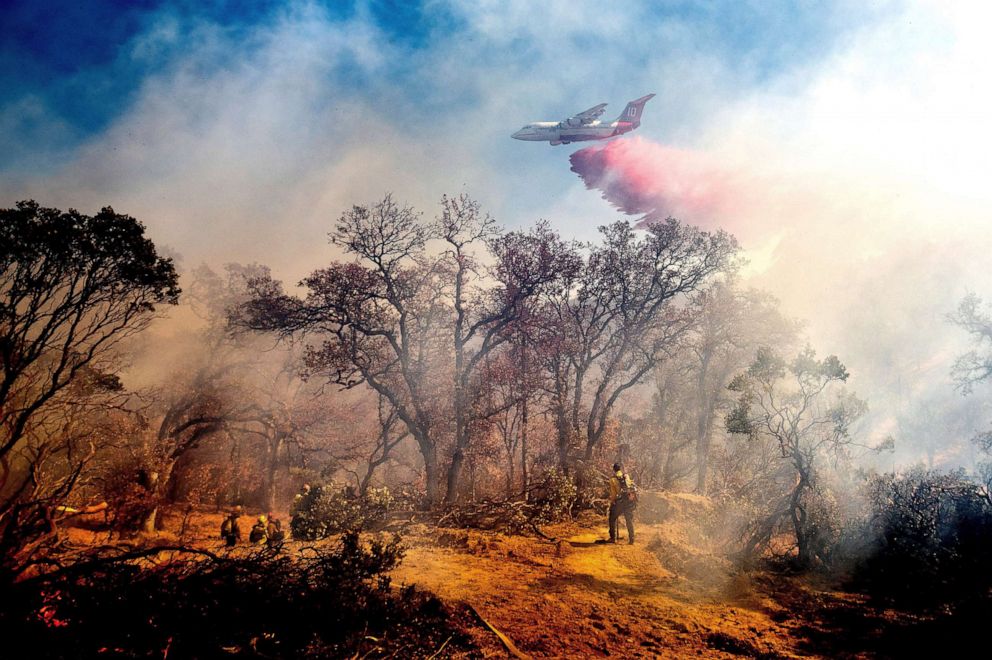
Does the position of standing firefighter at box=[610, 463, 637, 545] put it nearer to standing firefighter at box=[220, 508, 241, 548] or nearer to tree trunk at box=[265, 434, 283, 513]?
standing firefighter at box=[220, 508, 241, 548]

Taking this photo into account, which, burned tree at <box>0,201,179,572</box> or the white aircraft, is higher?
the white aircraft

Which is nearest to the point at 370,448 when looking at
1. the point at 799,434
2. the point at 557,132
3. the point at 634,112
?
the point at 799,434

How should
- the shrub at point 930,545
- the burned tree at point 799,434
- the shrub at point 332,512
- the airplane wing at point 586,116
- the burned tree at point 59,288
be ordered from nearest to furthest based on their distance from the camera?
the shrub at point 930,545, the burned tree at point 799,434, the burned tree at point 59,288, the shrub at point 332,512, the airplane wing at point 586,116

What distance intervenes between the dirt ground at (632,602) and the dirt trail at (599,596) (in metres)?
0.02

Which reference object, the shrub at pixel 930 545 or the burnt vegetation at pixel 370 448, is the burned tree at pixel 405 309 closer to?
the burnt vegetation at pixel 370 448

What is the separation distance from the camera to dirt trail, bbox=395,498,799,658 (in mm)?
5852

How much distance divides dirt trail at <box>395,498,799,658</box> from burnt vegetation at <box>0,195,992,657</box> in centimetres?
70

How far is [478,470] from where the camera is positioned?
2772cm

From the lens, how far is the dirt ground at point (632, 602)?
5797mm

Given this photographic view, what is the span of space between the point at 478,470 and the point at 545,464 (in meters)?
6.38

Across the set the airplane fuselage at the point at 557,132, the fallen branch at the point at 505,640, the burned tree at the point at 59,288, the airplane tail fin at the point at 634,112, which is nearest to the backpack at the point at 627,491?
the fallen branch at the point at 505,640

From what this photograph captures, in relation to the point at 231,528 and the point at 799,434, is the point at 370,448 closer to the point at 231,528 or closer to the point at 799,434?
the point at 231,528

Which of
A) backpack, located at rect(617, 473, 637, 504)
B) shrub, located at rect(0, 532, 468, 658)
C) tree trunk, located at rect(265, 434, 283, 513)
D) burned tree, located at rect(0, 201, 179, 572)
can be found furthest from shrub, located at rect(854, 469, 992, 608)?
tree trunk, located at rect(265, 434, 283, 513)

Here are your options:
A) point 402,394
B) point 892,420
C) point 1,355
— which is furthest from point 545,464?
point 892,420
